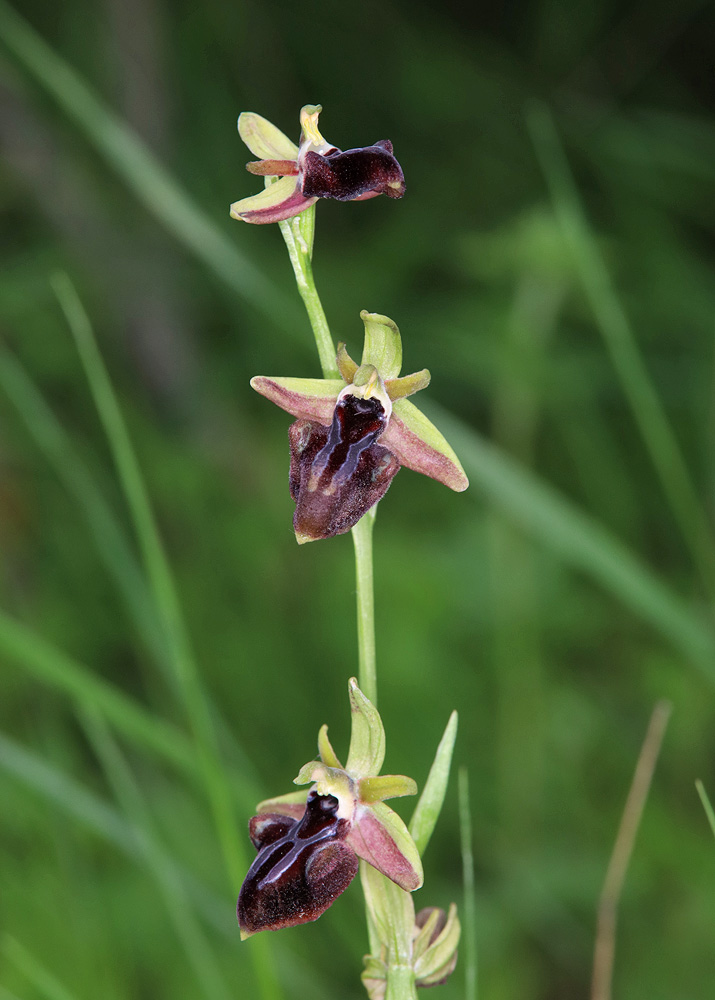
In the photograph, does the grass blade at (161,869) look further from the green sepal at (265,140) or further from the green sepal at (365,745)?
the green sepal at (265,140)

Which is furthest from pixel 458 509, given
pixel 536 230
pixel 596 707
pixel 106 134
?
pixel 106 134

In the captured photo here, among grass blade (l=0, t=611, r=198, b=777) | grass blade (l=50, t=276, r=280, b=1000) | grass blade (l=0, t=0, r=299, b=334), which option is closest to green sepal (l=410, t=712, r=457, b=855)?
grass blade (l=50, t=276, r=280, b=1000)

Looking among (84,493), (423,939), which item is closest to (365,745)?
(423,939)

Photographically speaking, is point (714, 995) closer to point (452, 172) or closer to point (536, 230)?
point (536, 230)

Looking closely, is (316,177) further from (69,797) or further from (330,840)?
(69,797)

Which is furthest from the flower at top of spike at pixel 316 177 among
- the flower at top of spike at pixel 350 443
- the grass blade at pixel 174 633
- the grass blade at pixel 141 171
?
the grass blade at pixel 141 171

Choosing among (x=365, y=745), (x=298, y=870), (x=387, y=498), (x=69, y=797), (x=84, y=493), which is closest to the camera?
(x=298, y=870)
